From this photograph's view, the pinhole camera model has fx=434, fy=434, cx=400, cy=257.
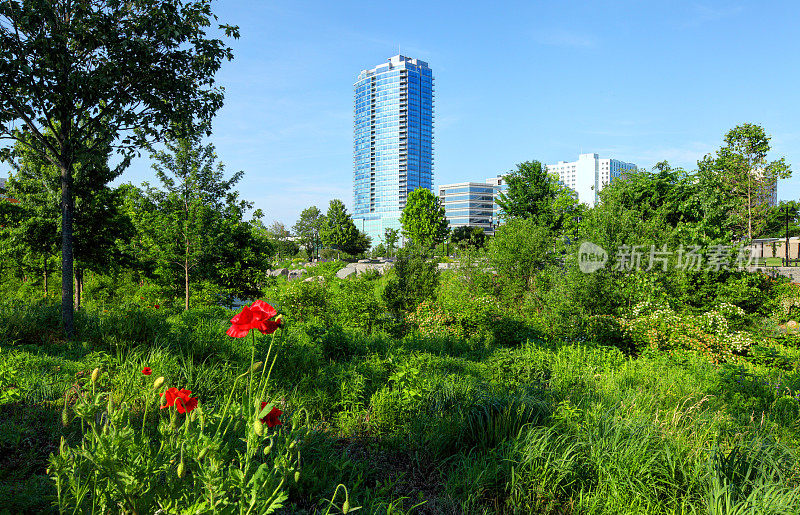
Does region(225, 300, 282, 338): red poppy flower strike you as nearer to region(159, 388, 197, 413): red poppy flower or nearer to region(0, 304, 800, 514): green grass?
region(159, 388, 197, 413): red poppy flower

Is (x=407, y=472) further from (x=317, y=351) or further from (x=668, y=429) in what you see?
(x=317, y=351)

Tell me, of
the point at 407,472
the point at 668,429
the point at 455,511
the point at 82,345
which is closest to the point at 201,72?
the point at 82,345

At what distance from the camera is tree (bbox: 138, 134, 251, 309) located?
11.1 m

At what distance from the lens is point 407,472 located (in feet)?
10.3

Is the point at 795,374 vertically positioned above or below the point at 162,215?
below

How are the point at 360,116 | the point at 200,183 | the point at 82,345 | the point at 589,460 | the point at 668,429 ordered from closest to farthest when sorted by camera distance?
the point at 589,460, the point at 668,429, the point at 82,345, the point at 200,183, the point at 360,116

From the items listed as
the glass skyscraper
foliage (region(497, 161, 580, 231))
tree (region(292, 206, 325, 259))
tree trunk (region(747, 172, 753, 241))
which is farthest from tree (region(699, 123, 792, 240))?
the glass skyscraper

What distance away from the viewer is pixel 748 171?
2286cm

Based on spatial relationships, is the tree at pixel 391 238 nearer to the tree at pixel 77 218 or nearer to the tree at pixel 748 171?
the tree at pixel 748 171

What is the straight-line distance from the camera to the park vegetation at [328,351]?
97.7 inches

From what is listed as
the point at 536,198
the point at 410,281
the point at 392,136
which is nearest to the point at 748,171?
the point at 536,198

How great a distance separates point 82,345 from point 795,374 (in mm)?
10376

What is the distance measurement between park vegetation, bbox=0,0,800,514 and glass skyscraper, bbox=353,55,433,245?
12298 centimetres

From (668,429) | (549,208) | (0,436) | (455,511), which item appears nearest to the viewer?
(455,511)
